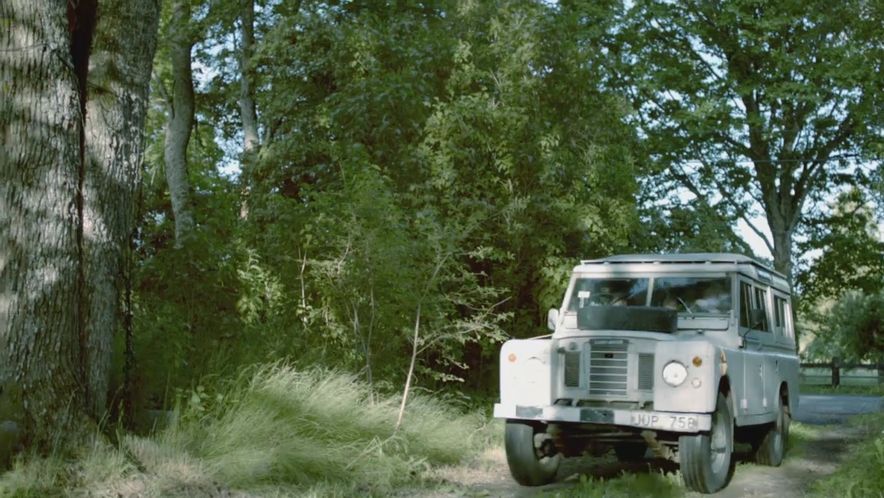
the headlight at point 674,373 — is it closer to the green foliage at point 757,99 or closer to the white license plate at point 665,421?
the white license plate at point 665,421

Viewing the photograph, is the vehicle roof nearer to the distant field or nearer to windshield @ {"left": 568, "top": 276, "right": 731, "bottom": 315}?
windshield @ {"left": 568, "top": 276, "right": 731, "bottom": 315}

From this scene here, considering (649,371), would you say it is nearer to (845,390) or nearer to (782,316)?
(782,316)

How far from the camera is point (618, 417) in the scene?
9.33m

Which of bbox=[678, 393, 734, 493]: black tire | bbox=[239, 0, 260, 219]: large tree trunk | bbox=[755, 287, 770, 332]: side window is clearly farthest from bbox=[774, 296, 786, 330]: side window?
bbox=[239, 0, 260, 219]: large tree trunk

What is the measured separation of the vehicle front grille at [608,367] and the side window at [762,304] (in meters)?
2.77

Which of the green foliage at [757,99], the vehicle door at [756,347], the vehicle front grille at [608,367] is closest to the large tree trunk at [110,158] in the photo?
the vehicle front grille at [608,367]

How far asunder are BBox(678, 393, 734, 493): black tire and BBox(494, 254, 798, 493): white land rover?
11 millimetres

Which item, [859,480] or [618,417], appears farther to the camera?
[618,417]

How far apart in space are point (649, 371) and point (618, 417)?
1.98 feet

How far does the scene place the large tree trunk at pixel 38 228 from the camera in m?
7.93

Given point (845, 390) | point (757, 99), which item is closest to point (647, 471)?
point (757, 99)

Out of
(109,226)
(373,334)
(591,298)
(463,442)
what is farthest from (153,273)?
(591,298)

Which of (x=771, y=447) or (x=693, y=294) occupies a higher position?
(x=693, y=294)

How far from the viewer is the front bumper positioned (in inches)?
360
